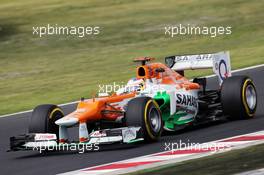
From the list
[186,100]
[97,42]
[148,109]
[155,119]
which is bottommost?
[155,119]

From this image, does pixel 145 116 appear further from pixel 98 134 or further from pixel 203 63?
pixel 203 63

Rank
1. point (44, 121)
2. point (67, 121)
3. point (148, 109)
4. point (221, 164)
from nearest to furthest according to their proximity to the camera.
Answer: point (221, 164) < point (148, 109) < point (67, 121) < point (44, 121)

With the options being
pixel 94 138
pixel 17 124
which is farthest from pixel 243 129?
pixel 17 124

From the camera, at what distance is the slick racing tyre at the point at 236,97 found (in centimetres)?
1370

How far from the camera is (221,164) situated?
9.87 meters

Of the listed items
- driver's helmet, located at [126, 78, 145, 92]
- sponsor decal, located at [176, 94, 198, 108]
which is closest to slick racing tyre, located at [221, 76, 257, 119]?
sponsor decal, located at [176, 94, 198, 108]

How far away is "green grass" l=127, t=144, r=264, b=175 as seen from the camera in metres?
9.36

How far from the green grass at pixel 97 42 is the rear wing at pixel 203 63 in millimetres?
5393

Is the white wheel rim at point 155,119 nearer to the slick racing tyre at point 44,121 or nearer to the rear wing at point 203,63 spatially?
the slick racing tyre at point 44,121

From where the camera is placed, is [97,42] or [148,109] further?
[97,42]

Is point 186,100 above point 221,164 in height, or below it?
above

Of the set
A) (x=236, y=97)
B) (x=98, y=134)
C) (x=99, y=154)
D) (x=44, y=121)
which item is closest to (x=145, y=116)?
(x=98, y=134)

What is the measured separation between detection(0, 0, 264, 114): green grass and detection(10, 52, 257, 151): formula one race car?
619cm

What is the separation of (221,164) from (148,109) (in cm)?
267
